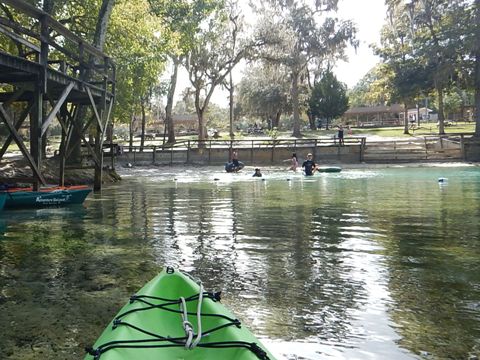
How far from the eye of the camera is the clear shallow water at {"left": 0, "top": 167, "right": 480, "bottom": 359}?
→ 14.0 feet

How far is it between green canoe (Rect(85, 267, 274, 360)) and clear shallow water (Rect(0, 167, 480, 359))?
725 millimetres

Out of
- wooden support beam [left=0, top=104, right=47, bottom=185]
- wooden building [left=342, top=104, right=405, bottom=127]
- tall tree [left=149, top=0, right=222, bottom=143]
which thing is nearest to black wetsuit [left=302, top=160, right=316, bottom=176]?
tall tree [left=149, top=0, right=222, bottom=143]

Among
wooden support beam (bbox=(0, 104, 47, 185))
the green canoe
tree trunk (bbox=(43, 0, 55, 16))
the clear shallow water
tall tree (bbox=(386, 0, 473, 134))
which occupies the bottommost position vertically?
the clear shallow water

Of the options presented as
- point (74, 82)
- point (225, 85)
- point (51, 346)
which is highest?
point (225, 85)

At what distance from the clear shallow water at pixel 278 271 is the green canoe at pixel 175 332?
725 millimetres

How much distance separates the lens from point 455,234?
29.5 feet

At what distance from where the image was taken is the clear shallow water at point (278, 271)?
427 centimetres

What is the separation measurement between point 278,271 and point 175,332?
9.90 feet

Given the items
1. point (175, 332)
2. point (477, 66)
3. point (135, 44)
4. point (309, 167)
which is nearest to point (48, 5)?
point (135, 44)

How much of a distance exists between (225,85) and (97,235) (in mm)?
44094

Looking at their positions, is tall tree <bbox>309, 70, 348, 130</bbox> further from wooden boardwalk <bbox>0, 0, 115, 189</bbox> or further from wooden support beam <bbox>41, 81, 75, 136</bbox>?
wooden support beam <bbox>41, 81, 75, 136</bbox>

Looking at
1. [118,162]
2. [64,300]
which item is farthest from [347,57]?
[64,300]

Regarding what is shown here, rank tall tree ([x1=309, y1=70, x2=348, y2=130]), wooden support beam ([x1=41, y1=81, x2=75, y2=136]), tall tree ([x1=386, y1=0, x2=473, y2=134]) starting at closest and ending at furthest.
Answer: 1. wooden support beam ([x1=41, y1=81, x2=75, y2=136])
2. tall tree ([x1=386, y1=0, x2=473, y2=134])
3. tall tree ([x1=309, y1=70, x2=348, y2=130])

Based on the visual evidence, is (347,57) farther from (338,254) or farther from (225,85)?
(338,254)
